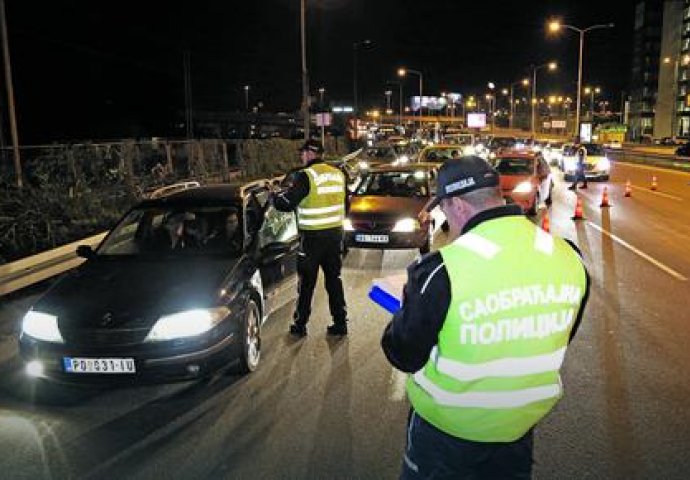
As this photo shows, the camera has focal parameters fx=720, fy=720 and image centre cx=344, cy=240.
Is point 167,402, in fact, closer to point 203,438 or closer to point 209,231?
point 203,438

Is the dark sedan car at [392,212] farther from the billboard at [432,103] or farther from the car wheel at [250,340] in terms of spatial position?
the billboard at [432,103]

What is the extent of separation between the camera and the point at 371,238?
11820 millimetres

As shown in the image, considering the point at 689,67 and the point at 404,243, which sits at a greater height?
the point at 689,67

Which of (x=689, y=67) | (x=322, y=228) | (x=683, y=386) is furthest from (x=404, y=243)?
(x=689, y=67)

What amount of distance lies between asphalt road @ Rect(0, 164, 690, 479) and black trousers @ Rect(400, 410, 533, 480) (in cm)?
193

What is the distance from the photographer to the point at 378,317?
8047 millimetres

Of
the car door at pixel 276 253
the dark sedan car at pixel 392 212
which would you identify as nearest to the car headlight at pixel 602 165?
the dark sedan car at pixel 392 212

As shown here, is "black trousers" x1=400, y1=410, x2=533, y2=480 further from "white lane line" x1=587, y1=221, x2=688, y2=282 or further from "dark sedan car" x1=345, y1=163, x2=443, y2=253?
"dark sedan car" x1=345, y1=163, x2=443, y2=253

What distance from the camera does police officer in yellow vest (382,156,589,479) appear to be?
2217 millimetres

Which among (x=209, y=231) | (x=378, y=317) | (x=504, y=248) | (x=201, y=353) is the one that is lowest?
(x=378, y=317)

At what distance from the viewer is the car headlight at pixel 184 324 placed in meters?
5.26

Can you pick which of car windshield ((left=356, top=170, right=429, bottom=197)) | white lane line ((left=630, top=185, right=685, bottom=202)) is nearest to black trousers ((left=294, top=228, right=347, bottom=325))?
car windshield ((left=356, top=170, right=429, bottom=197))

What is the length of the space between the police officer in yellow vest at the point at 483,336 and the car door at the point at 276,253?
14.8ft

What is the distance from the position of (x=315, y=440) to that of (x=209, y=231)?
9.54 feet
